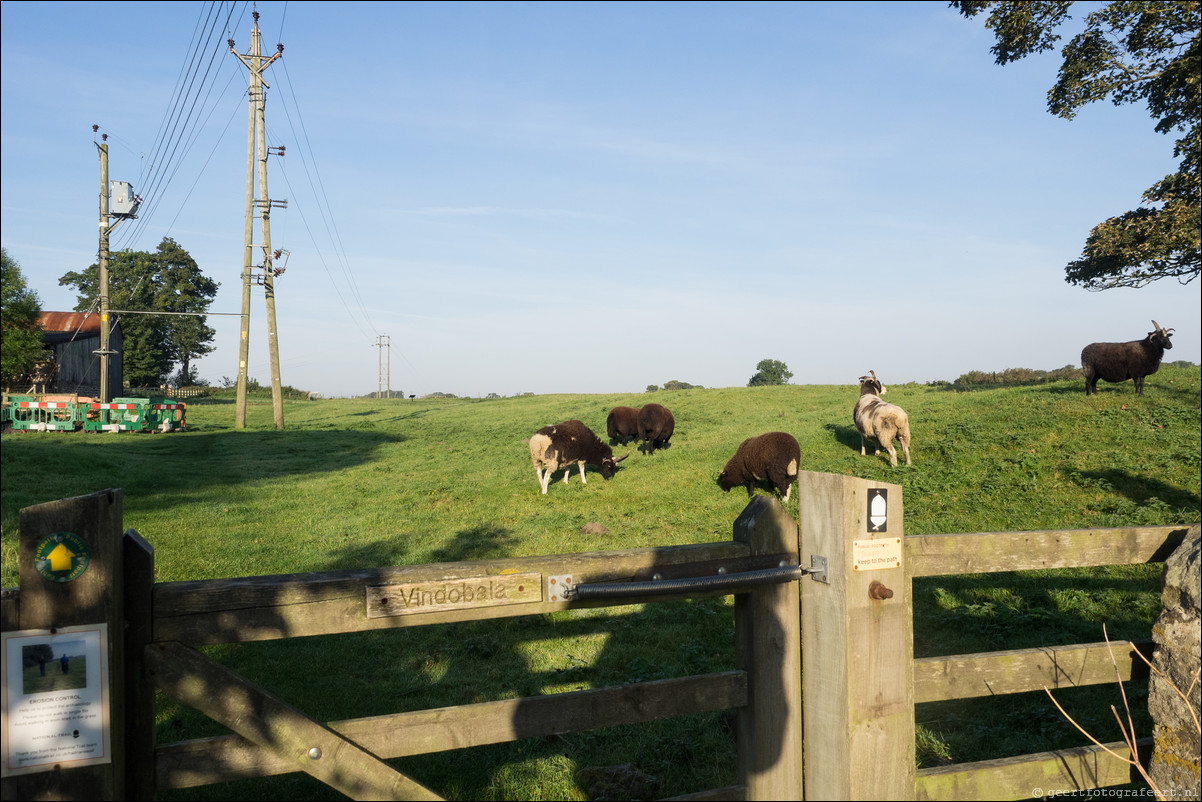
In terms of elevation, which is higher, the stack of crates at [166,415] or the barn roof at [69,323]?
the barn roof at [69,323]

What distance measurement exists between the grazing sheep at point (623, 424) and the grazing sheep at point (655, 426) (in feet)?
3.17

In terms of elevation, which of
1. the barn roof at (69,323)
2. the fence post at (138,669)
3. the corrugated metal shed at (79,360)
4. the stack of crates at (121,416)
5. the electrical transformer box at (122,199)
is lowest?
the fence post at (138,669)

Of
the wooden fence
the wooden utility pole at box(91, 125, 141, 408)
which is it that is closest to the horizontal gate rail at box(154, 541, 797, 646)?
the wooden fence

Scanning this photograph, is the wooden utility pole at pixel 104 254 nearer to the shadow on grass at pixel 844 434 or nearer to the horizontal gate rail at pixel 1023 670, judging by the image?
the shadow on grass at pixel 844 434

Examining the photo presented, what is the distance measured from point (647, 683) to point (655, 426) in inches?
781

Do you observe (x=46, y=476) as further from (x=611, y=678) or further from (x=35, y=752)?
(x=35, y=752)

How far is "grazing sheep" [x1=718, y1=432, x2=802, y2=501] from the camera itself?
1565 cm

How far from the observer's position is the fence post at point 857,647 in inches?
123

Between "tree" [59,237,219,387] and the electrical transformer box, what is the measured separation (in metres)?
36.4

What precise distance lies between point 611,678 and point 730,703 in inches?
139

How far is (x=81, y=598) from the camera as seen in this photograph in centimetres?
242

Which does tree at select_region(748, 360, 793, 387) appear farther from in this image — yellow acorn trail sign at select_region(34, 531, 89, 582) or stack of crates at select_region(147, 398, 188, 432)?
yellow acorn trail sign at select_region(34, 531, 89, 582)

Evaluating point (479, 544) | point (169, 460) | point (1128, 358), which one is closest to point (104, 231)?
point (169, 460)

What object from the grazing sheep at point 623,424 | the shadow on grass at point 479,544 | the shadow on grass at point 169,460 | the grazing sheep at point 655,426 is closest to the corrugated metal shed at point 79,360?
the shadow on grass at point 169,460
